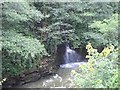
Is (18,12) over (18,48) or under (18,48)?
over

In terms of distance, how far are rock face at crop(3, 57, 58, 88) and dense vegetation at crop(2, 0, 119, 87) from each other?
Answer: 20 cm

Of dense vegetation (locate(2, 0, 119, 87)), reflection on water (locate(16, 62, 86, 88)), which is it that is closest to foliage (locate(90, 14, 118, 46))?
dense vegetation (locate(2, 0, 119, 87))

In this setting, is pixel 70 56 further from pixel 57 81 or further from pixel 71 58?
pixel 57 81

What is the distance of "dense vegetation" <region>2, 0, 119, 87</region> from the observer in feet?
17.6

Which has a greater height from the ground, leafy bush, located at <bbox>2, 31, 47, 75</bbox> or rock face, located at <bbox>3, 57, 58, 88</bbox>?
leafy bush, located at <bbox>2, 31, 47, 75</bbox>

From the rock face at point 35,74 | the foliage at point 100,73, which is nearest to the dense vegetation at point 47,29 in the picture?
the rock face at point 35,74

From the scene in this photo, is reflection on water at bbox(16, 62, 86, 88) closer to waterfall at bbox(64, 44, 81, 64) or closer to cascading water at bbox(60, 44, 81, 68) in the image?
cascading water at bbox(60, 44, 81, 68)

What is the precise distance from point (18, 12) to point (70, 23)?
238 cm

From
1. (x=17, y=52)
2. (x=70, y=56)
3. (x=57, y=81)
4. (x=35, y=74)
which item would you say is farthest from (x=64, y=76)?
(x=17, y=52)

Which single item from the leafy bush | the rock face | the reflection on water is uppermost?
the leafy bush

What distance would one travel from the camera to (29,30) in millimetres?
6590

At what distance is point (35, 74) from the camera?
6.31 meters

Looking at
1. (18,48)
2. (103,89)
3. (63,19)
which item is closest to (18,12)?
(18,48)

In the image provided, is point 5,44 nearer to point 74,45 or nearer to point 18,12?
point 18,12
